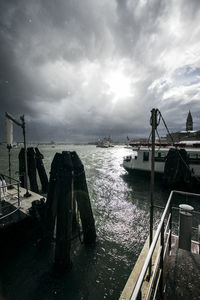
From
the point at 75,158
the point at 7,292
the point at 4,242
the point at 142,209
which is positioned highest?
the point at 75,158

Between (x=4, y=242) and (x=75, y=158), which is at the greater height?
(x=75, y=158)

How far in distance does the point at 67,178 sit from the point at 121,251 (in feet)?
15.4

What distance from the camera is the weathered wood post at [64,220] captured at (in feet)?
16.0

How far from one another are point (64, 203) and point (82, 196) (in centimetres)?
125

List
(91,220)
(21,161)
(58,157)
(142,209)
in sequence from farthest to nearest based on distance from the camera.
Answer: (21,161), (142,209), (91,220), (58,157)

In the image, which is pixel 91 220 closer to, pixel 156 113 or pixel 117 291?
pixel 117 291

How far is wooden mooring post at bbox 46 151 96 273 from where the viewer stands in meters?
4.89

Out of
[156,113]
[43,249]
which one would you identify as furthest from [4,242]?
[156,113]

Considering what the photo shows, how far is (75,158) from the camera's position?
5.95m

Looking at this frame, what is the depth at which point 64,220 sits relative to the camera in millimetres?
4867

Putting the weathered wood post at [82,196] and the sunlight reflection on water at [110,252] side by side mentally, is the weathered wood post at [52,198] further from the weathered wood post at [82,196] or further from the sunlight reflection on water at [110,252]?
the sunlight reflection on water at [110,252]

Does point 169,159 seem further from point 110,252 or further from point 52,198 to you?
point 52,198

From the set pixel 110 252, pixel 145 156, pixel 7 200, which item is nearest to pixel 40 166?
pixel 7 200

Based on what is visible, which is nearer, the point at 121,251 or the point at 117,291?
the point at 117,291
